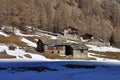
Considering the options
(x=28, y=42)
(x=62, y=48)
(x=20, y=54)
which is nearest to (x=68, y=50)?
(x=62, y=48)

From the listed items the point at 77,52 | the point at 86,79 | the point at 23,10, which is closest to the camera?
the point at 86,79

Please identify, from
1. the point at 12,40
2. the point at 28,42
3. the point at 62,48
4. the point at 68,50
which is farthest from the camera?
the point at 28,42

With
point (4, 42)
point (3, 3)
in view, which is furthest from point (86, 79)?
point (3, 3)

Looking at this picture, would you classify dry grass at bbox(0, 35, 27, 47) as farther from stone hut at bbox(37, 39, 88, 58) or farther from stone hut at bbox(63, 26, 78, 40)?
stone hut at bbox(63, 26, 78, 40)

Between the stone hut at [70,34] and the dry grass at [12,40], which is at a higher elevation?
the stone hut at [70,34]

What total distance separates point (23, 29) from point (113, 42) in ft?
Answer: 155

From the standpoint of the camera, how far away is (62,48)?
413 feet

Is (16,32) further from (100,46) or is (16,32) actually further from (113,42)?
(113,42)

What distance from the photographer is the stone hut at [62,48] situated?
121938mm

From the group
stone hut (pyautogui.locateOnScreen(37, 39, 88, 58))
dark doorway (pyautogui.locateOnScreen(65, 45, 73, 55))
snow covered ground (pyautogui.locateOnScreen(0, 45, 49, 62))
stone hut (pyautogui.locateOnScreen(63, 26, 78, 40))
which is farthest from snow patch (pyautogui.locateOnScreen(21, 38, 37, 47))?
stone hut (pyautogui.locateOnScreen(63, 26, 78, 40))

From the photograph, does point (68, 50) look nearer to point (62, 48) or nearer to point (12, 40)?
point (62, 48)

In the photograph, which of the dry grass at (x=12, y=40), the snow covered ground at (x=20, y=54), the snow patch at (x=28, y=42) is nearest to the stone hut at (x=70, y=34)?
the snow patch at (x=28, y=42)

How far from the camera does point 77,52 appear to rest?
4806 inches

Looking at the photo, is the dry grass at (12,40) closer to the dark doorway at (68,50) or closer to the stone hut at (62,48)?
the stone hut at (62,48)
